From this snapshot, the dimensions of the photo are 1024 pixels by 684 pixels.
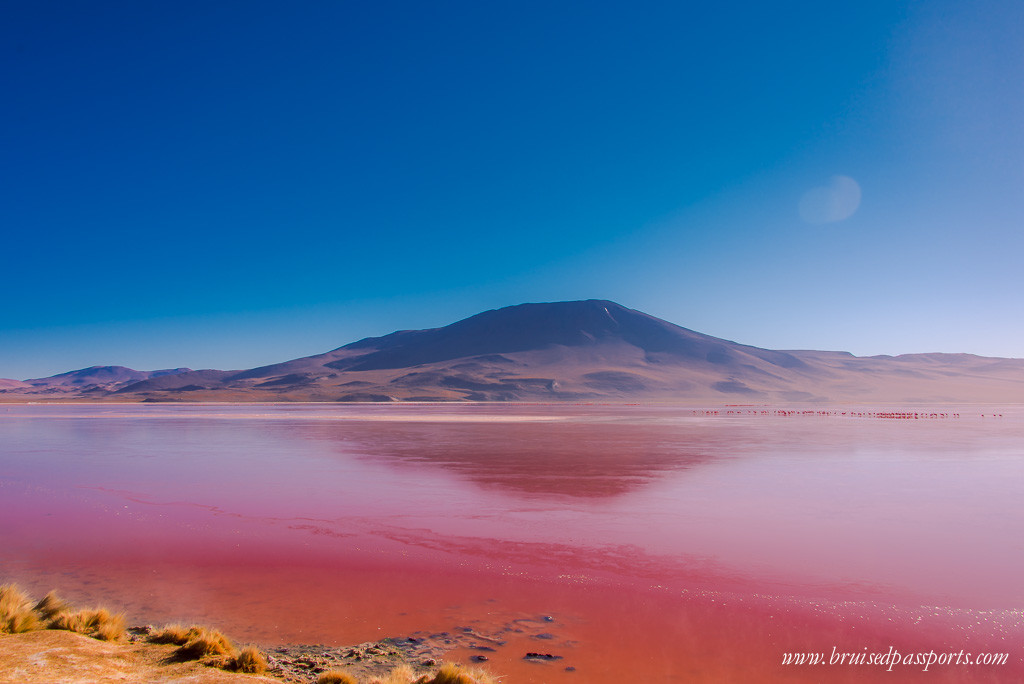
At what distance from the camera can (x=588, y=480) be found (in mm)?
15586

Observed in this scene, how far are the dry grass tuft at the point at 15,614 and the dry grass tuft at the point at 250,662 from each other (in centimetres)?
214

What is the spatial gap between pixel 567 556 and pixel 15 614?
6.50m

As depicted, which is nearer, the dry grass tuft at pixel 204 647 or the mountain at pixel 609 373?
the dry grass tuft at pixel 204 647

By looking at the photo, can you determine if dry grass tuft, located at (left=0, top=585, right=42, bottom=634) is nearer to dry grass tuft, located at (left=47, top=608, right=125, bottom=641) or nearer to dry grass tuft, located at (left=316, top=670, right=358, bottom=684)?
dry grass tuft, located at (left=47, top=608, right=125, bottom=641)

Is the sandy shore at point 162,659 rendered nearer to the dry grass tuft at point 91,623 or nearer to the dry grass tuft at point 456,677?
the dry grass tuft at point 91,623

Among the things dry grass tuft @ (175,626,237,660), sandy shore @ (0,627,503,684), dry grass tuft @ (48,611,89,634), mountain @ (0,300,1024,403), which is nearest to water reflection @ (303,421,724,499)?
sandy shore @ (0,627,503,684)

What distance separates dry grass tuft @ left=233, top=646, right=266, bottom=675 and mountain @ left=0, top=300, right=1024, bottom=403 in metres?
107

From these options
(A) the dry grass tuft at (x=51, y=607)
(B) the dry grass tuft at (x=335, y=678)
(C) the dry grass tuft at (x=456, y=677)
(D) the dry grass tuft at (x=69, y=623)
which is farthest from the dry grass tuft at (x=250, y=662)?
(A) the dry grass tuft at (x=51, y=607)

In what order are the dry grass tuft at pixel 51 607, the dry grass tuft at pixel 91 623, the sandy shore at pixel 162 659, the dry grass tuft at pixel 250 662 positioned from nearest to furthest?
the sandy shore at pixel 162 659 < the dry grass tuft at pixel 250 662 < the dry grass tuft at pixel 91 623 < the dry grass tuft at pixel 51 607

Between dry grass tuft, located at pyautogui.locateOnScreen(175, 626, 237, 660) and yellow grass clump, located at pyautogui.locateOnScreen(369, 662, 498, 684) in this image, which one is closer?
yellow grass clump, located at pyautogui.locateOnScreen(369, 662, 498, 684)

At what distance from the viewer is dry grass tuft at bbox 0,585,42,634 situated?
533cm

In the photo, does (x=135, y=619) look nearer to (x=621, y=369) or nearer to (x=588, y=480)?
(x=588, y=480)

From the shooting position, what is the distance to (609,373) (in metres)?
137

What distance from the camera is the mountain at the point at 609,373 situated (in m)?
125
